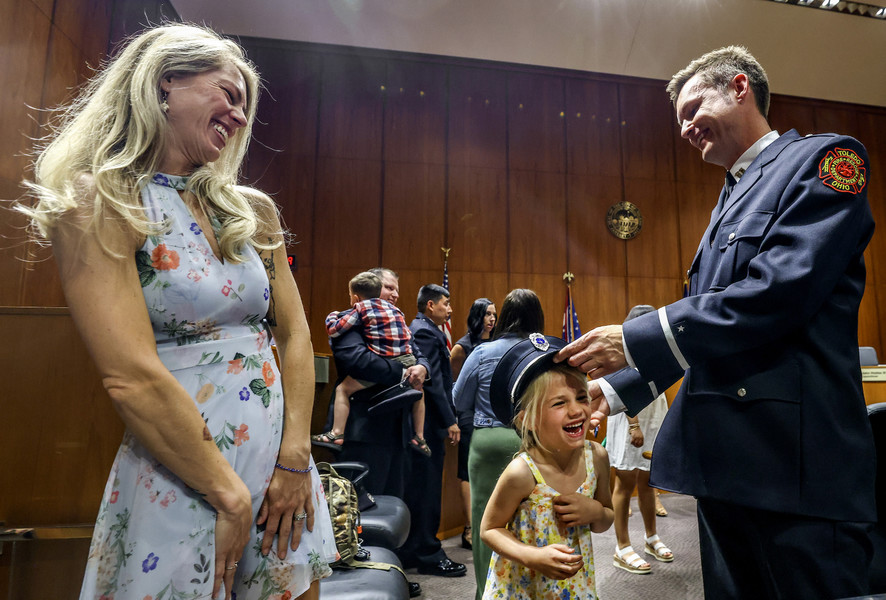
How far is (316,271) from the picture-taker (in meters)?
5.62

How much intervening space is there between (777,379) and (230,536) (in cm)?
93

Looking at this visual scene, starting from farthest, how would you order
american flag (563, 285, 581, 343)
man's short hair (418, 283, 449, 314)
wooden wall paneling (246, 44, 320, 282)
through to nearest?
american flag (563, 285, 581, 343), wooden wall paneling (246, 44, 320, 282), man's short hair (418, 283, 449, 314)

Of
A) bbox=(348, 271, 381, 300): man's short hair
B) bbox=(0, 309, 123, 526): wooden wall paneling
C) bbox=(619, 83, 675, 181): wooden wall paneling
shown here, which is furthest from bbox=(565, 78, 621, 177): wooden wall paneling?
bbox=(0, 309, 123, 526): wooden wall paneling

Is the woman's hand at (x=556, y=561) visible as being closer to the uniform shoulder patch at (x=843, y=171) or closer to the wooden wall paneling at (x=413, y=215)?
the uniform shoulder patch at (x=843, y=171)

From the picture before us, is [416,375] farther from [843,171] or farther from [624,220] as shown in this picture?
[624,220]

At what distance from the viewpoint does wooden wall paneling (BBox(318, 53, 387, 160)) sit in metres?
5.86

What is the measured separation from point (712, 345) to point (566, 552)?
1.85 feet

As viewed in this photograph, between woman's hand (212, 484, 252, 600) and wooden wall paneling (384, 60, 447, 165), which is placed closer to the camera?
woman's hand (212, 484, 252, 600)

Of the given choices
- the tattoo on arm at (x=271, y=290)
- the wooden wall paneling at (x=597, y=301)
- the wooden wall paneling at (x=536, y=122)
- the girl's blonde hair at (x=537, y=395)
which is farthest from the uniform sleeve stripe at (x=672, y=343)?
the wooden wall paneling at (x=536, y=122)

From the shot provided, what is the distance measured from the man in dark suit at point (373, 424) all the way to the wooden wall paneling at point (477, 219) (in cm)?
296

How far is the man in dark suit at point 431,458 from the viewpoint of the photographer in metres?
3.32

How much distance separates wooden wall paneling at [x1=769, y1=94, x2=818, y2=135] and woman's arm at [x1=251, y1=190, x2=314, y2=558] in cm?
726

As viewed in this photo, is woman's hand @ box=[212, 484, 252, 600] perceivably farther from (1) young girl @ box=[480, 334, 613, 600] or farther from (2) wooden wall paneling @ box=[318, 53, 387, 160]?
(2) wooden wall paneling @ box=[318, 53, 387, 160]

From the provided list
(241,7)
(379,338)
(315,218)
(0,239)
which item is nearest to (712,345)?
(379,338)
